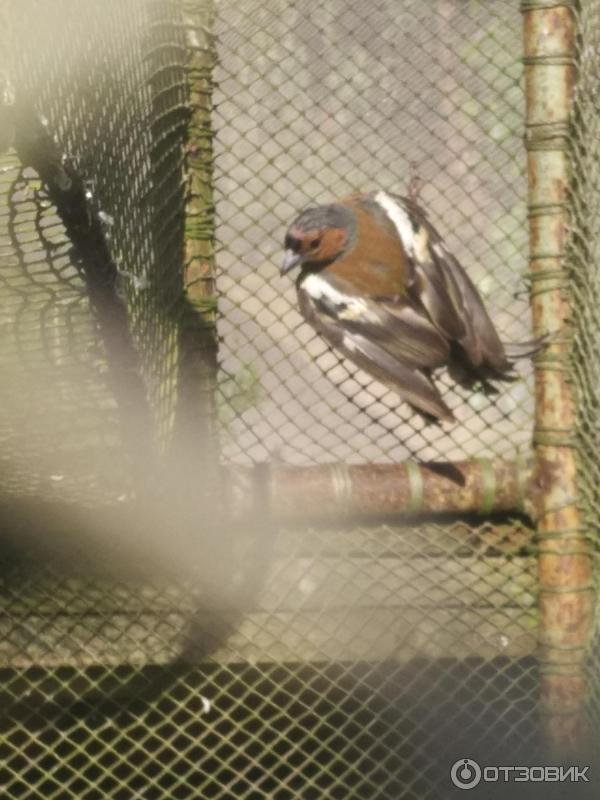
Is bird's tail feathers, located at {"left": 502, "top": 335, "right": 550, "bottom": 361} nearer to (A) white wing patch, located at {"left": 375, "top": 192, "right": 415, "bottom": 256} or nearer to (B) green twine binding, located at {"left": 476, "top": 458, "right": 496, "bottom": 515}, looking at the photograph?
Answer: (B) green twine binding, located at {"left": 476, "top": 458, "right": 496, "bottom": 515}

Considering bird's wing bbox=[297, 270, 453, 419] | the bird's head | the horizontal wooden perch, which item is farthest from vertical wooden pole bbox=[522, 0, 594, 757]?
the bird's head

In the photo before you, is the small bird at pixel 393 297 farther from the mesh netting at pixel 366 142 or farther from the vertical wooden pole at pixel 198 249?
the vertical wooden pole at pixel 198 249

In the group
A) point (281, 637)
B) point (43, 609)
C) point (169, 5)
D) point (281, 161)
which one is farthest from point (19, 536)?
point (281, 161)

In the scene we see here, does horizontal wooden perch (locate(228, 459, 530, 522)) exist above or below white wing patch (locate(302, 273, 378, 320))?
below

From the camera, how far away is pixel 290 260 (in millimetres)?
4293

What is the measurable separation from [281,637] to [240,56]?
175 centimetres

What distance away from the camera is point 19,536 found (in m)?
3.75

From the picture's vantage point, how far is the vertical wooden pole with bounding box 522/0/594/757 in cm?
366

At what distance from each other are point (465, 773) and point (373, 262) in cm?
165

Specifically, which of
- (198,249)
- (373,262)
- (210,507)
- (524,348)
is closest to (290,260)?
(373,262)

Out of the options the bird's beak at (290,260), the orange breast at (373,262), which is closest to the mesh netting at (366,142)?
the bird's beak at (290,260)

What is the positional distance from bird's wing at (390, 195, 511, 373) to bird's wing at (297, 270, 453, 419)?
5cm

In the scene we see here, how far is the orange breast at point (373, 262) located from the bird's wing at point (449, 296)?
0.20ft

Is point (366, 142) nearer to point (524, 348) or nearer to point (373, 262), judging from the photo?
point (373, 262)
